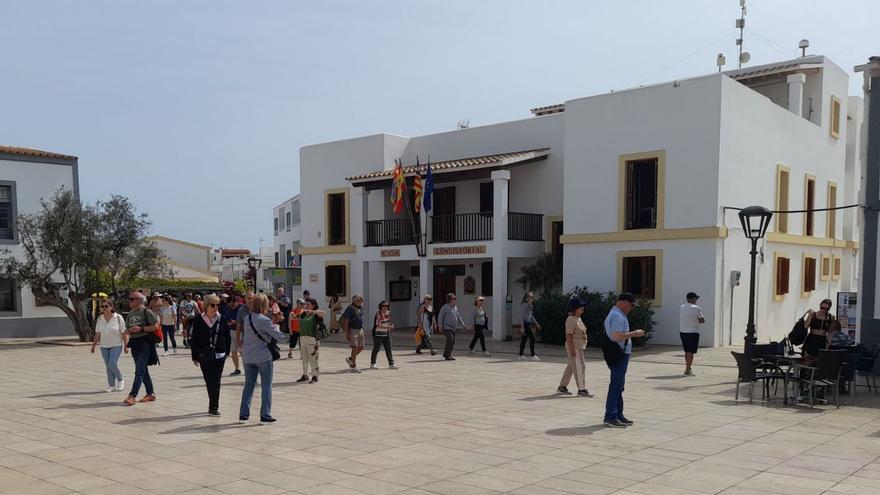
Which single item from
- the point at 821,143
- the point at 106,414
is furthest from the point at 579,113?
the point at 106,414

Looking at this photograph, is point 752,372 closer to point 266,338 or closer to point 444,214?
point 266,338

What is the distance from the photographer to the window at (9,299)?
1027 inches

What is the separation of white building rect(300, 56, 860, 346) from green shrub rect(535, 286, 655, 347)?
1.00 meters

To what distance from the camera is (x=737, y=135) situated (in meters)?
19.5

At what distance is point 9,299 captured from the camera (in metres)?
26.2

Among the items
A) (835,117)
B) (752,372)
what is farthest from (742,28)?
(752,372)

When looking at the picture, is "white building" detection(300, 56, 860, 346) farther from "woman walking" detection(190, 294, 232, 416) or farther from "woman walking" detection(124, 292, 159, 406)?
"woman walking" detection(190, 294, 232, 416)

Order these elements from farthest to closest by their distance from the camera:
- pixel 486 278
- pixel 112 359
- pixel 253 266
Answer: pixel 253 266
pixel 486 278
pixel 112 359

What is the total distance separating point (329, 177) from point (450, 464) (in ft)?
74.0

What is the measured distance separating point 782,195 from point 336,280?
16.3m

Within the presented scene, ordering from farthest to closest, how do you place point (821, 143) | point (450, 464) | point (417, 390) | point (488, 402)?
1. point (821, 143)
2. point (417, 390)
3. point (488, 402)
4. point (450, 464)

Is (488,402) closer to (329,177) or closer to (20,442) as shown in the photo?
(20,442)

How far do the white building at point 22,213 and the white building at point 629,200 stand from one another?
31.6 feet

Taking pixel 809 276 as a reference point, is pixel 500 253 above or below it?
above
